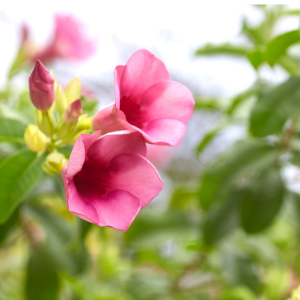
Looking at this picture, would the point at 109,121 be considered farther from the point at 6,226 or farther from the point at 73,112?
the point at 6,226

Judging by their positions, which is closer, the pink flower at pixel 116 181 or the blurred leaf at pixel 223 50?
the pink flower at pixel 116 181

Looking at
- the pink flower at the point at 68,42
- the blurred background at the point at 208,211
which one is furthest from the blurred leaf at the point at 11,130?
the pink flower at the point at 68,42

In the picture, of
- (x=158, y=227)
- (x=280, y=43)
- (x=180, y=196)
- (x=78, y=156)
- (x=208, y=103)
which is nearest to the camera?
(x=78, y=156)

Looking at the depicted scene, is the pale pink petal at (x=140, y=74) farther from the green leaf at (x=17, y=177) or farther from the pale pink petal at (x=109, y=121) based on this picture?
the green leaf at (x=17, y=177)

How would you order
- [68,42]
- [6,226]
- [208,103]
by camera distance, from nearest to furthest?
[6,226], [208,103], [68,42]

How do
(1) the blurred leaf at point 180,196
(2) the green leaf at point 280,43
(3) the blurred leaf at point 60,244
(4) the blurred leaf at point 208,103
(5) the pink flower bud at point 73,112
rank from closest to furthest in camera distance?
(5) the pink flower bud at point 73,112 < (2) the green leaf at point 280,43 < (3) the blurred leaf at point 60,244 < (4) the blurred leaf at point 208,103 < (1) the blurred leaf at point 180,196

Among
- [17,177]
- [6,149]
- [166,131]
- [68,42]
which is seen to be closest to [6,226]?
[6,149]

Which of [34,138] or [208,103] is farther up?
[34,138]
